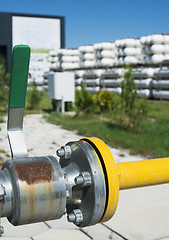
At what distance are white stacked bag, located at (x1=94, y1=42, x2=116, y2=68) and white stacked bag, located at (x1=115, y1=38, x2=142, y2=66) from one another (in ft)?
4.32

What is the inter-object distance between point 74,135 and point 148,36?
11514 mm

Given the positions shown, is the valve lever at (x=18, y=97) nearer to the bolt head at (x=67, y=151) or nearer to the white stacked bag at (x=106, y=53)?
the bolt head at (x=67, y=151)

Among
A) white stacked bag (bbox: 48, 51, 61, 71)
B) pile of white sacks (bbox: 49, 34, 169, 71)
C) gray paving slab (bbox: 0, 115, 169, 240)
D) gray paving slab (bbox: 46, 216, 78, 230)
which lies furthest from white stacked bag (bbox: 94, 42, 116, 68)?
gray paving slab (bbox: 46, 216, 78, 230)

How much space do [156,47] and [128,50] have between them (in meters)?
2.14

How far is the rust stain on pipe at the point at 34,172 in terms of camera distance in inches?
24.8

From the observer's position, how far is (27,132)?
806cm

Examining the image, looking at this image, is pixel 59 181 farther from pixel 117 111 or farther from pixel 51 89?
pixel 51 89

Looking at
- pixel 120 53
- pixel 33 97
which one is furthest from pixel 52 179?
pixel 120 53

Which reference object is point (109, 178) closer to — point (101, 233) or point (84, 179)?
point (84, 179)

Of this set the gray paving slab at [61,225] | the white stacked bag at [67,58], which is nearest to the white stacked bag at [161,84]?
the white stacked bag at [67,58]

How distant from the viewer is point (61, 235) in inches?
105

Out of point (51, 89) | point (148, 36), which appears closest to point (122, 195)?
point (51, 89)

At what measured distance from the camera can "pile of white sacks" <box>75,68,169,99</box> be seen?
1537 cm

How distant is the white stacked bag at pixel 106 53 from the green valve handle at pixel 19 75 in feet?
67.5
